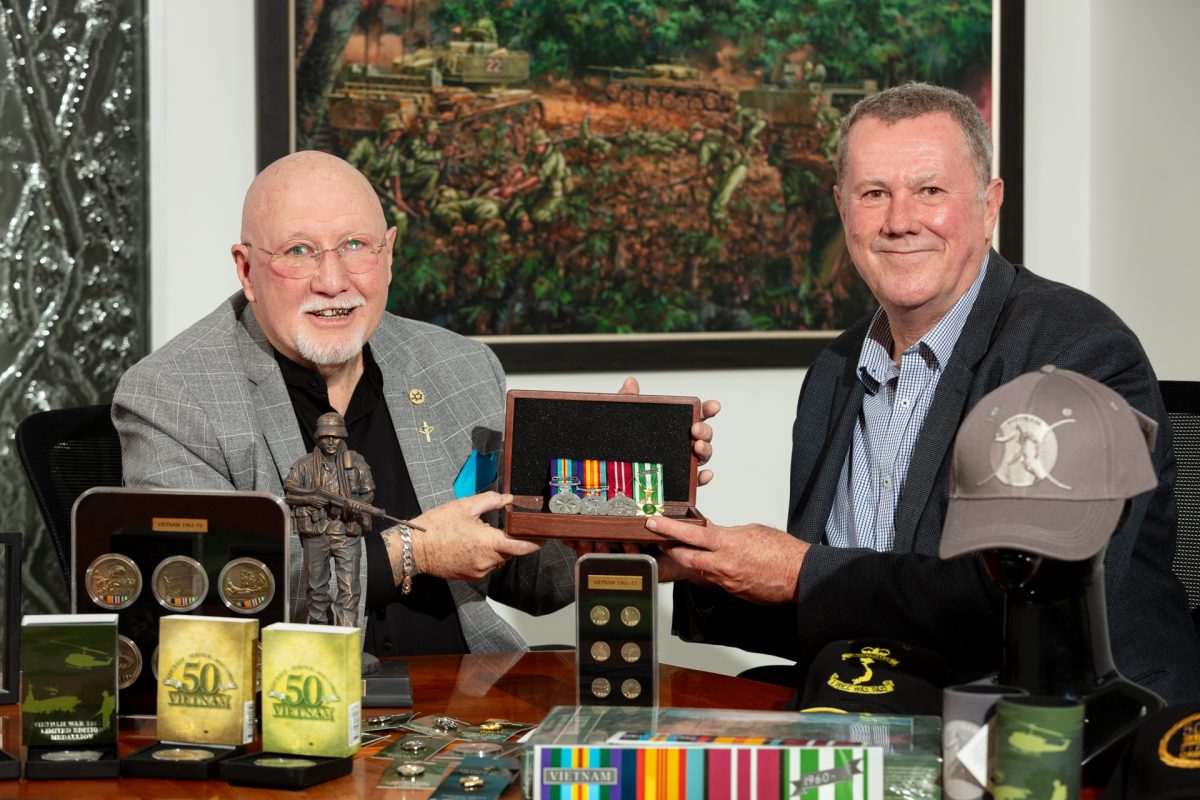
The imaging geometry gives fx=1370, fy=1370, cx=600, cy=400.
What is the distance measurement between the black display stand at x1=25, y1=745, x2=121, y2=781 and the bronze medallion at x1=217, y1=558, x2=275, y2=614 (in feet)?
0.94

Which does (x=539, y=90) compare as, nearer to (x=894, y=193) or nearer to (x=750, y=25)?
(x=750, y=25)

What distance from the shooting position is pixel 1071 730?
1.48m

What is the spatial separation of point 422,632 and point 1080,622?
1479mm

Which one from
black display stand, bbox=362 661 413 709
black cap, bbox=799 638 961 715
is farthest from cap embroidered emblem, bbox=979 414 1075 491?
black display stand, bbox=362 661 413 709

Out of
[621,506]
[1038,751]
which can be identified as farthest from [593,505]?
[1038,751]

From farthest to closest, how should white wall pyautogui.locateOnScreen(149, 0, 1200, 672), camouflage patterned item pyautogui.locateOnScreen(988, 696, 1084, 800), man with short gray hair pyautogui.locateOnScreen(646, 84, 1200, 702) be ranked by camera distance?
white wall pyautogui.locateOnScreen(149, 0, 1200, 672) < man with short gray hair pyautogui.locateOnScreen(646, 84, 1200, 702) < camouflage patterned item pyautogui.locateOnScreen(988, 696, 1084, 800)

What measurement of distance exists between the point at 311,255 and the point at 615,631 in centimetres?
109

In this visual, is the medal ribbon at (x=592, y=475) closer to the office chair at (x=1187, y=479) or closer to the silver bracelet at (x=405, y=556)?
the silver bracelet at (x=405, y=556)

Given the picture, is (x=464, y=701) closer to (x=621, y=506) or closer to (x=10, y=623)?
(x=621, y=506)

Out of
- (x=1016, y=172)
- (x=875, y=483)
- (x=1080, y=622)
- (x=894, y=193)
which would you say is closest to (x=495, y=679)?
(x=875, y=483)

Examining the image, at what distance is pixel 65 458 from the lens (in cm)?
280

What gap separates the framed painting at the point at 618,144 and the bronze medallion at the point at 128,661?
6.93ft

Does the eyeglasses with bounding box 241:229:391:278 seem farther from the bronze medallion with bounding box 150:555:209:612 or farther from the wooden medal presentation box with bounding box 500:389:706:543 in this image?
the bronze medallion with bounding box 150:555:209:612

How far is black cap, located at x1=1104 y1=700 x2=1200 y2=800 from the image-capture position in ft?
4.88
